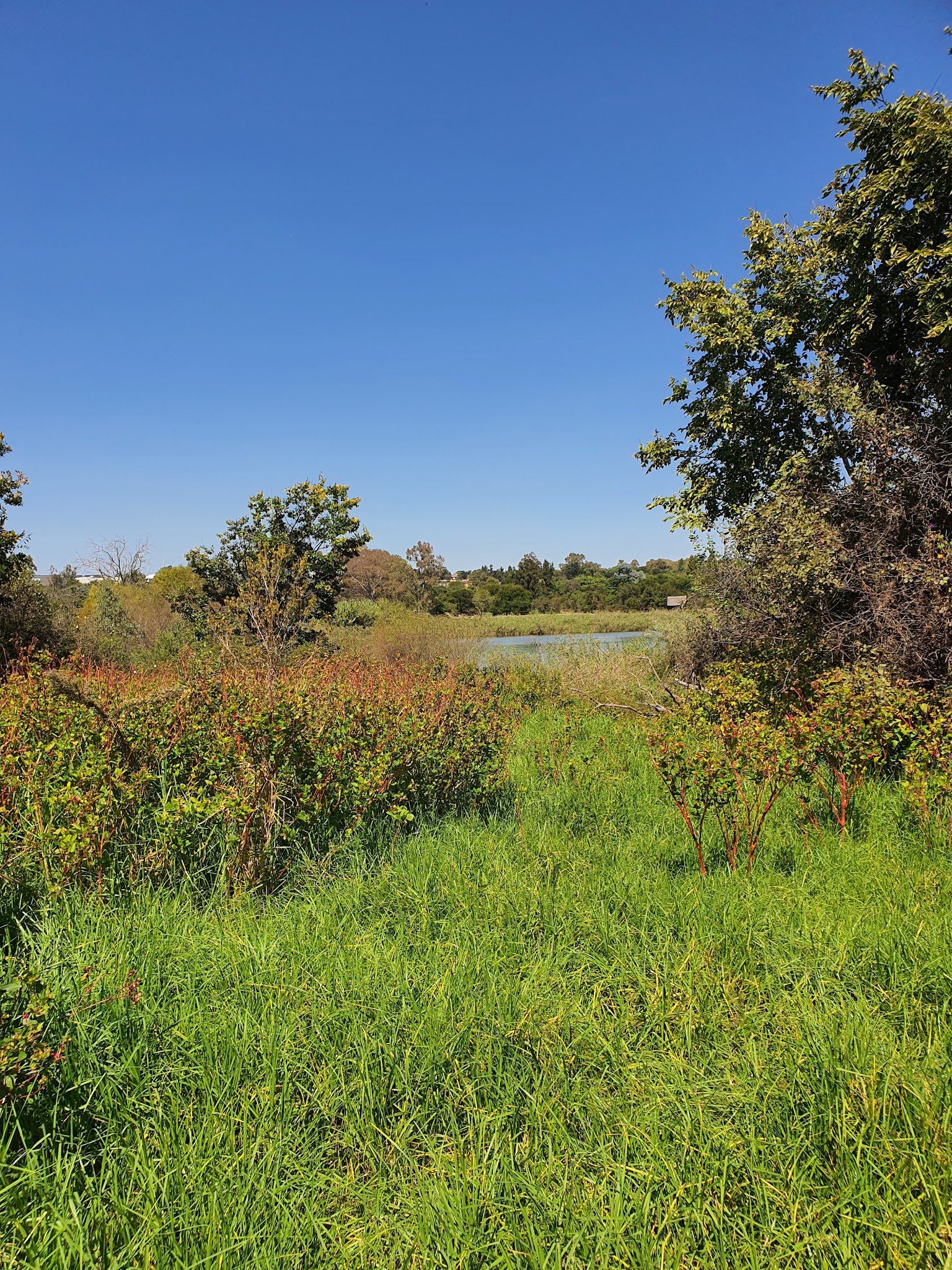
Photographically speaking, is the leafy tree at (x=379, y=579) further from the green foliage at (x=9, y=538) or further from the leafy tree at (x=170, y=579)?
the green foliage at (x=9, y=538)

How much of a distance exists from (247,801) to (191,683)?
1.48m

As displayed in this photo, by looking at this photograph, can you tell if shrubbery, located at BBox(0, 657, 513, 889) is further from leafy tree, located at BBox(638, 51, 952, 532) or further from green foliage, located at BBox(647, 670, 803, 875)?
leafy tree, located at BBox(638, 51, 952, 532)

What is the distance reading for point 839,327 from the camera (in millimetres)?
7371

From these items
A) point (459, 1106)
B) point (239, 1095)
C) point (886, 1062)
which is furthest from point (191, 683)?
point (886, 1062)

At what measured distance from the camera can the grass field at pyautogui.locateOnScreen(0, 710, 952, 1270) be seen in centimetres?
162

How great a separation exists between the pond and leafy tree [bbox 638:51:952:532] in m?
5.13

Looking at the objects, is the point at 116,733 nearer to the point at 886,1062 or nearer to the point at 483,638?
the point at 886,1062

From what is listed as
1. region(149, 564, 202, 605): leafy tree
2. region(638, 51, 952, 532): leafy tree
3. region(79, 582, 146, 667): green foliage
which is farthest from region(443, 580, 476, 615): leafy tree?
region(638, 51, 952, 532): leafy tree

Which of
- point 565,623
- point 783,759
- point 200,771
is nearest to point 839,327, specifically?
point 783,759

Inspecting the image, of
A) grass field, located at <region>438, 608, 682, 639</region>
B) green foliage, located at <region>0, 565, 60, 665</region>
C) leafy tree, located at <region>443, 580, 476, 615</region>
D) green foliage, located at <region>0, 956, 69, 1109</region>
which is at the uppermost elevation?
leafy tree, located at <region>443, 580, 476, 615</region>

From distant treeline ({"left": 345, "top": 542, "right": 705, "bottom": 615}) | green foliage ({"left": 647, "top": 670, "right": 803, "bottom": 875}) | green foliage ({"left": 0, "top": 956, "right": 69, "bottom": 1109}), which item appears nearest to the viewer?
green foliage ({"left": 0, "top": 956, "right": 69, "bottom": 1109})

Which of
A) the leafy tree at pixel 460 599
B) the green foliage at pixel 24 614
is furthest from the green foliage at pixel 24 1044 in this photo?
the leafy tree at pixel 460 599

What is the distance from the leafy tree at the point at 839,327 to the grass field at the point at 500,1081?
5.51m

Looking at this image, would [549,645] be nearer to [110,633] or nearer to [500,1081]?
[110,633]
